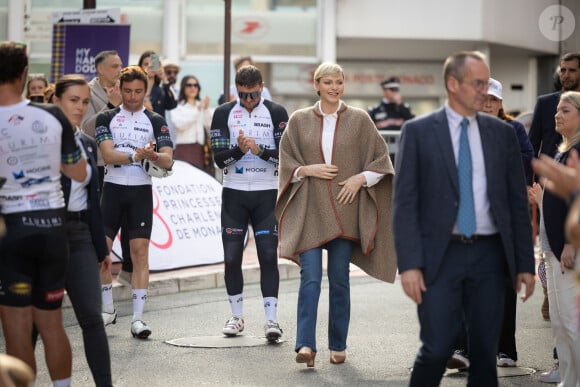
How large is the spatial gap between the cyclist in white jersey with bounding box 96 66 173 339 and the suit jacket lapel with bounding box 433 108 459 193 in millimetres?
3981

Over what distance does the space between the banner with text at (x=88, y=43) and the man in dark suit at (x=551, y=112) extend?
6.58m

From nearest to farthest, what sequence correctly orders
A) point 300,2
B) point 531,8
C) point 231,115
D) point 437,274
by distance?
point 437,274 < point 231,115 < point 300,2 < point 531,8

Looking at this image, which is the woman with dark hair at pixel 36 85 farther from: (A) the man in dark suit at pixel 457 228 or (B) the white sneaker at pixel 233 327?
(A) the man in dark suit at pixel 457 228

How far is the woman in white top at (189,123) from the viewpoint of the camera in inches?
686

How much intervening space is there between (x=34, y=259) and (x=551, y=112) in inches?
189

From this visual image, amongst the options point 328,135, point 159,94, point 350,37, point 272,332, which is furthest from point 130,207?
point 350,37

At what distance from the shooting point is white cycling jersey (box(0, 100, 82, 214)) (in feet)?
20.4

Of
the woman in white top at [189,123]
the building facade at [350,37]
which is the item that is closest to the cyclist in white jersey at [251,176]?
the woman in white top at [189,123]

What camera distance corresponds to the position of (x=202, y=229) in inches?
565

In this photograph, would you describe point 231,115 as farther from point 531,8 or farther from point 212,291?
point 531,8

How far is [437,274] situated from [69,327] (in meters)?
5.24

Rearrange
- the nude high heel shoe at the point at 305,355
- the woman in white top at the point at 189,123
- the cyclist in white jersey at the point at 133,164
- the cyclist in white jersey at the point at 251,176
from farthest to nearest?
the woman in white top at the point at 189,123, the cyclist in white jersey at the point at 251,176, the cyclist in white jersey at the point at 133,164, the nude high heel shoe at the point at 305,355

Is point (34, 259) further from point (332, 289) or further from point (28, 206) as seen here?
point (332, 289)

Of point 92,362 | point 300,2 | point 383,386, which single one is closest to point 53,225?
point 92,362
